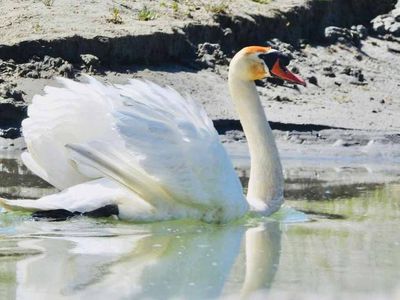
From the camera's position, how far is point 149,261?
26.1 feet

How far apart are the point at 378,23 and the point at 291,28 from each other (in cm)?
231

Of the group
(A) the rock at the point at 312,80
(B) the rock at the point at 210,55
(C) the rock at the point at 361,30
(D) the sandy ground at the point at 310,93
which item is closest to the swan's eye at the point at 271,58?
(D) the sandy ground at the point at 310,93

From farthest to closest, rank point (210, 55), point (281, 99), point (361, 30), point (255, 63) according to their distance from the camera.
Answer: point (361, 30) < point (210, 55) < point (281, 99) < point (255, 63)

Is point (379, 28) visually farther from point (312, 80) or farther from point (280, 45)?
point (312, 80)

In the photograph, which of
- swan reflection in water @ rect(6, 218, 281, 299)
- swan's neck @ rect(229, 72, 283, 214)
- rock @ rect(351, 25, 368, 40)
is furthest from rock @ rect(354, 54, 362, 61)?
swan reflection in water @ rect(6, 218, 281, 299)

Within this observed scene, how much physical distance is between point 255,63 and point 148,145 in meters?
1.77

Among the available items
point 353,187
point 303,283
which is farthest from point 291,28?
point 303,283

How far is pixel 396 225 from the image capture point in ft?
32.4

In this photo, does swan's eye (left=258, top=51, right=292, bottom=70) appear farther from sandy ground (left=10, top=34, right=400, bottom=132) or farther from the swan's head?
sandy ground (left=10, top=34, right=400, bottom=132)

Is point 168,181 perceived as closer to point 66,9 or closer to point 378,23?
point 66,9

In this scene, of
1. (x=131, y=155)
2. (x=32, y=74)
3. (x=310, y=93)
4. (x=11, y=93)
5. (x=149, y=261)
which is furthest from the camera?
(x=310, y=93)

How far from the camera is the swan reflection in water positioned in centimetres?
696

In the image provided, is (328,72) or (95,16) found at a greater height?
(95,16)

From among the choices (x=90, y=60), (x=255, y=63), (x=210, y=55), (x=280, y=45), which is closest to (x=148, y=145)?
(x=255, y=63)
